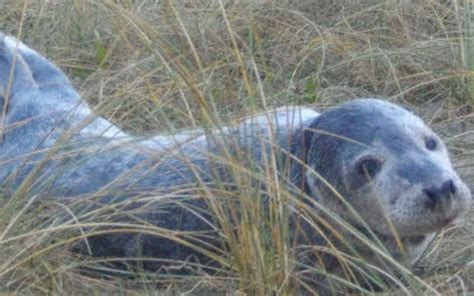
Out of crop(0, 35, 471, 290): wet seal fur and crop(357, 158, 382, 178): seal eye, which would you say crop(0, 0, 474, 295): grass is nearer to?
crop(0, 35, 471, 290): wet seal fur

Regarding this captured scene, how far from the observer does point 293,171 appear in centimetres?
434

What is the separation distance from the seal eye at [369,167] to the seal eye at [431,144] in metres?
0.18

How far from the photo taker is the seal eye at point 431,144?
163 inches

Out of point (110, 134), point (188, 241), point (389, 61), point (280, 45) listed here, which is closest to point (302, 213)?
point (188, 241)

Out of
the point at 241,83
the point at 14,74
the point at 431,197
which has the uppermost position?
the point at 431,197

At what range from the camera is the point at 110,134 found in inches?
202

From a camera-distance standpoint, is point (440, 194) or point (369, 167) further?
point (369, 167)

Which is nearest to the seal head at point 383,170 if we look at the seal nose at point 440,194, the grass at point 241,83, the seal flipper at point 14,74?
the seal nose at point 440,194

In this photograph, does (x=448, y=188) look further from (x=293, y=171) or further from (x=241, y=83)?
(x=241, y=83)

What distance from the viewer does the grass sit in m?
3.98

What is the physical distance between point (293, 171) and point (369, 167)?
346mm

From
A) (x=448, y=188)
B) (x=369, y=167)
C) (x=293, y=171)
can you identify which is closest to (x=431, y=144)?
(x=369, y=167)

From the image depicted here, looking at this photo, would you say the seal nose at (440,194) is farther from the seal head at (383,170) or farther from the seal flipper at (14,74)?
the seal flipper at (14,74)

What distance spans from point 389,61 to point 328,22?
111cm
